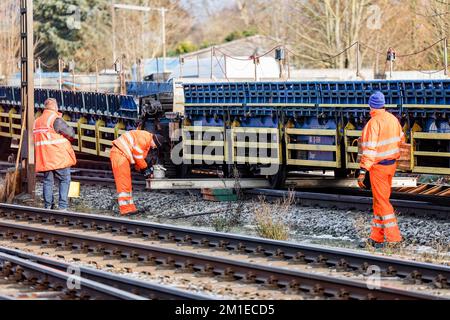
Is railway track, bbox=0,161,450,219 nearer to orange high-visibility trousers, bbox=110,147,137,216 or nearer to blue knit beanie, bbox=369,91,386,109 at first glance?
orange high-visibility trousers, bbox=110,147,137,216

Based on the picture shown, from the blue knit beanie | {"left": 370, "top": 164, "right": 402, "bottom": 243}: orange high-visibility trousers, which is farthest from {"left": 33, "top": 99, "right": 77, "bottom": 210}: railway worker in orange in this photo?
{"left": 370, "top": 164, "right": 402, "bottom": 243}: orange high-visibility trousers

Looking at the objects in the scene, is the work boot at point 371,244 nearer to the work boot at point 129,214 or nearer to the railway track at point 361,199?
the railway track at point 361,199

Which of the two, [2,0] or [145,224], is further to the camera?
[2,0]

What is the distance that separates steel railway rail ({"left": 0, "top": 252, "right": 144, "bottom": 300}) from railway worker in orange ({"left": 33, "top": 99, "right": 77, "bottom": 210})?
15.5ft

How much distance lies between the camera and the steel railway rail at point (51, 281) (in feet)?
29.0

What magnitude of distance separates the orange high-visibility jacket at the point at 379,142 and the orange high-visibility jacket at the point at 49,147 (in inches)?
231

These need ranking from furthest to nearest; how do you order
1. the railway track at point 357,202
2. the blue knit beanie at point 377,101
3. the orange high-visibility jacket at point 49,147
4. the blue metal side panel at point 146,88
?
the blue metal side panel at point 146,88 → the orange high-visibility jacket at point 49,147 → the railway track at point 357,202 → the blue knit beanie at point 377,101

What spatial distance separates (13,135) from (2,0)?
65.0 feet

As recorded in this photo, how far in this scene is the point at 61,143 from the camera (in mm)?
15938

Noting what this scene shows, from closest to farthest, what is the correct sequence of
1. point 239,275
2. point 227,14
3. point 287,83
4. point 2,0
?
1. point 239,275
2. point 287,83
3. point 2,0
4. point 227,14

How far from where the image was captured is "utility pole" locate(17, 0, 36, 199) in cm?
1822

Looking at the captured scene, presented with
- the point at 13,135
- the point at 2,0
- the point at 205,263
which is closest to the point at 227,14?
the point at 2,0

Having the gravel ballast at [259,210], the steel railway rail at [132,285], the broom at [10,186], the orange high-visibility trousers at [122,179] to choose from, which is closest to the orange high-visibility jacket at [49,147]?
the orange high-visibility trousers at [122,179]
